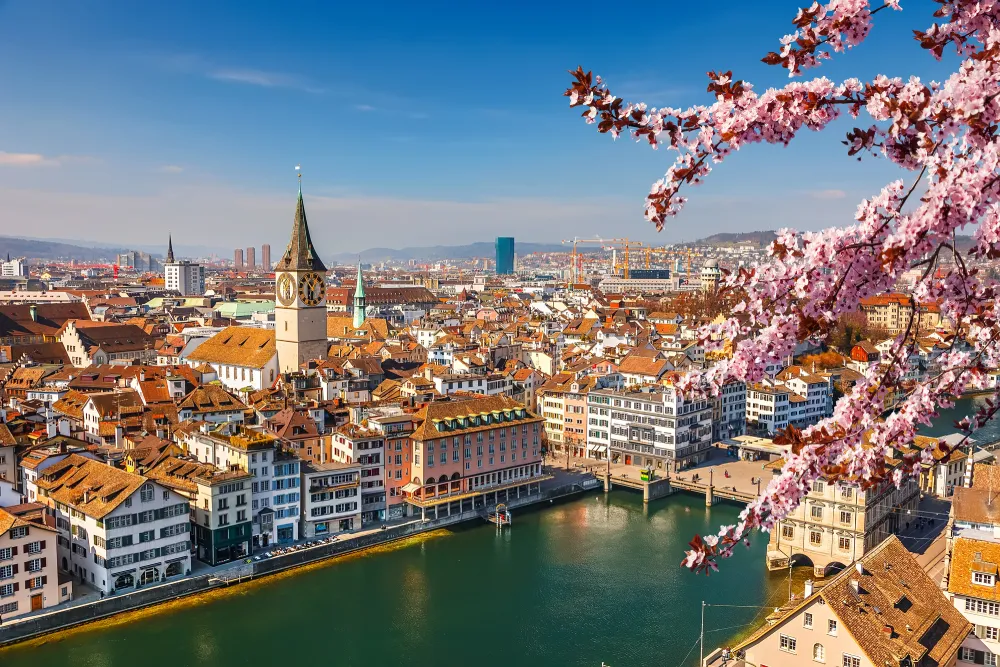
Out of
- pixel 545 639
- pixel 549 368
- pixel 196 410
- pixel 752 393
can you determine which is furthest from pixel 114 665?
pixel 549 368

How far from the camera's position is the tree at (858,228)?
104 inches

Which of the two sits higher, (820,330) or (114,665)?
(820,330)

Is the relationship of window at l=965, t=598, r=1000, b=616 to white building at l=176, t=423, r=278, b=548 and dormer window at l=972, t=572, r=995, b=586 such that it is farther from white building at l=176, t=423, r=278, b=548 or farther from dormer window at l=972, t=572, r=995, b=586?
white building at l=176, t=423, r=278, b=548

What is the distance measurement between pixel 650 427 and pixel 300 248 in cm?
1585

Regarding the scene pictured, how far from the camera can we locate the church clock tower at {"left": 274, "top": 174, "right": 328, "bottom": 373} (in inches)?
1348

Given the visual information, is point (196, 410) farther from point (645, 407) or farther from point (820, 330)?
point (820, 330)

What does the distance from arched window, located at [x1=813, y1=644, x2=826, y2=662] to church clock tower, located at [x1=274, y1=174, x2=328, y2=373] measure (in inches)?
1034

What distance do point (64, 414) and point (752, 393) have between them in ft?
83.0

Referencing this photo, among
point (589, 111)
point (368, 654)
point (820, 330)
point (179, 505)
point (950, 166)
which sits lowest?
point (368, 654)

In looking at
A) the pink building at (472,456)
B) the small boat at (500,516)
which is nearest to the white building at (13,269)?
the pink building at (472,456)

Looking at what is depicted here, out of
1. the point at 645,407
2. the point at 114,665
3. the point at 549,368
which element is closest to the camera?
the point at 114,665

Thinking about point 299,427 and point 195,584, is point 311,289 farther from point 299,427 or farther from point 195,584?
point 195,584

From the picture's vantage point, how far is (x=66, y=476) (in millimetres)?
19297

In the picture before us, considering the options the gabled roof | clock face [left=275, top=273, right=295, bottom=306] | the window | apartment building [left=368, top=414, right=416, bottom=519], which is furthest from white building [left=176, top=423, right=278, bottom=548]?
the window
